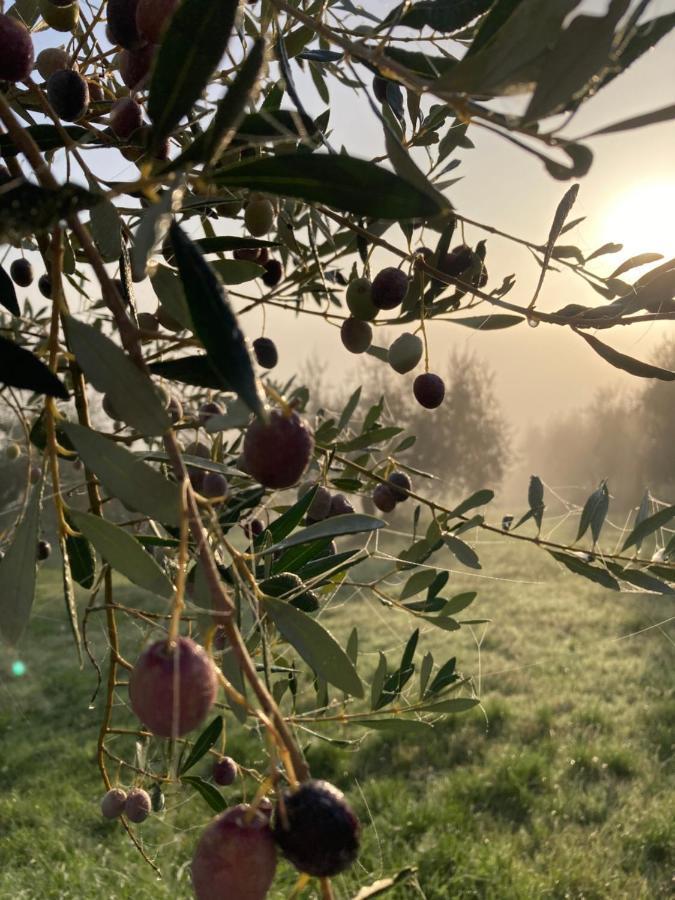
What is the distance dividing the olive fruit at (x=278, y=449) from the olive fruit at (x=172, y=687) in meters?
0.14

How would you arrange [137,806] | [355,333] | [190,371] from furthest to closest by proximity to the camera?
[137,806], [355,333], [190,371]

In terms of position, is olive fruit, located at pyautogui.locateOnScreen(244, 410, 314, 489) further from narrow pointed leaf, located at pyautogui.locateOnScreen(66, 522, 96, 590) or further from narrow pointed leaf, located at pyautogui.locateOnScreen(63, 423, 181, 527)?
narrow pointed leaf, located at pyautogui.locateOnScreen(66, 522, 96, 590)

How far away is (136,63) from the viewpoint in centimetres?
95

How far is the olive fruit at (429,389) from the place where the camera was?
1.34 metres

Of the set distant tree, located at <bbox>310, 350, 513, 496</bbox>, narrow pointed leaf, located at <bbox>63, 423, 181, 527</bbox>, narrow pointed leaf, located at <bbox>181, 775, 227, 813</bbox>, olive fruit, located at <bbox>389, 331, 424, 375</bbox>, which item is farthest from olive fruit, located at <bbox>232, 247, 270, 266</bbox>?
distant tree, located at <bbox>310, 350, 513, 496</bbox>

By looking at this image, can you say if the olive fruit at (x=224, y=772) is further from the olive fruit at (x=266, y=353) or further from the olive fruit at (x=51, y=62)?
the olive fruit at (x=51, y=62)

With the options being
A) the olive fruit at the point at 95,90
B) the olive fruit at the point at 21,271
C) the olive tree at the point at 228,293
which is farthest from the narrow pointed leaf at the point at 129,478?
the olive fruit at the point at 21,271

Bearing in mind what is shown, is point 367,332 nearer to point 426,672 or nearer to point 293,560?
point 293,560

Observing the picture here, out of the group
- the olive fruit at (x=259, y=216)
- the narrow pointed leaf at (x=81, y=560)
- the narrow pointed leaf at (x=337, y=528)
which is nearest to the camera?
the narrow pointed leaf at (x=337, y=528)

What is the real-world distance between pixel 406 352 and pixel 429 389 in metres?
0.17

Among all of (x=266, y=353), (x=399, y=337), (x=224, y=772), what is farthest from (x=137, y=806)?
(x=399, y=337)

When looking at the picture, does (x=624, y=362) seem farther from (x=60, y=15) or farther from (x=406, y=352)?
(x=60, y=15)

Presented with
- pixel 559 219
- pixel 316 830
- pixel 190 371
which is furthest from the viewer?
pixel 559 219

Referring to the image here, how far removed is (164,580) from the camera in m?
0.62
